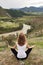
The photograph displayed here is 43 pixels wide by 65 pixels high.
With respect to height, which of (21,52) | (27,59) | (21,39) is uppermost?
(21,39)

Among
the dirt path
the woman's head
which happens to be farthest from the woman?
the dirt path

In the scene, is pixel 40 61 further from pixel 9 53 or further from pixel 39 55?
pixel 9 53

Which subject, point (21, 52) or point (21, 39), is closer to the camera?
point (21, 39)

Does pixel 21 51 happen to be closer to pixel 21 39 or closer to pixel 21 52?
pixel 21 52

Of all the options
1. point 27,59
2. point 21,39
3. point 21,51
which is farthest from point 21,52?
point 21,39

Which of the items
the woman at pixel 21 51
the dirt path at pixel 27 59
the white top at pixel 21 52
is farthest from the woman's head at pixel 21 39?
the dirt path at pixel 27 59

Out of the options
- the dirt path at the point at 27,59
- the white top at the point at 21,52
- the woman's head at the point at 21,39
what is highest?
the woman's head at the point at 21,39

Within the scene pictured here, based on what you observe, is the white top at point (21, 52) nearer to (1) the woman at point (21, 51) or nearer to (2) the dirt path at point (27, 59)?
(1) the woman at point (21, 51)

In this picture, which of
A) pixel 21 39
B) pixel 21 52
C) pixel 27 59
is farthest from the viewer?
pixel 27 59

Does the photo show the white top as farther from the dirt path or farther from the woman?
the dirt path

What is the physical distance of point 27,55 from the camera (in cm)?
1437

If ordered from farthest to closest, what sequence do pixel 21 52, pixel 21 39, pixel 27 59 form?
pixel 27 59
pixel 21 52
pixel 21 39

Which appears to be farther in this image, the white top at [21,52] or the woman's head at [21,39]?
the white top at [21,52]

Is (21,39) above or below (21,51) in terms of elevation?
above
